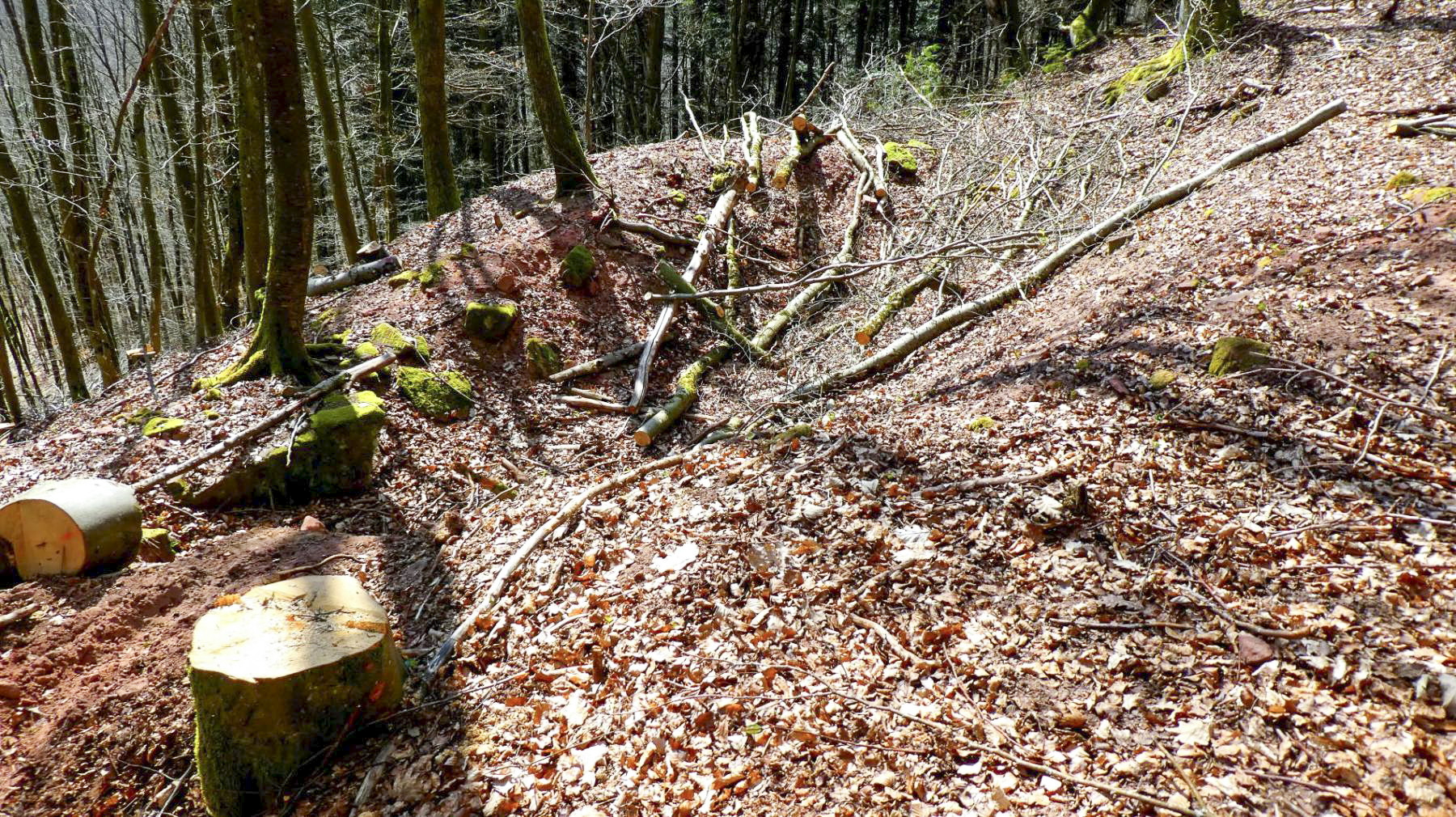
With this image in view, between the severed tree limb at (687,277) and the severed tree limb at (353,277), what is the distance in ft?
10.3

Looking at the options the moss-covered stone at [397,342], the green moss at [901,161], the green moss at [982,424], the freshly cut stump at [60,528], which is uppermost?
the green moss at [901,161]

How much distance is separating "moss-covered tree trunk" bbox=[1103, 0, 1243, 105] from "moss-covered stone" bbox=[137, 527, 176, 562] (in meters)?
12.2

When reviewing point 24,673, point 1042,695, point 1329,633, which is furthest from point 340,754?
point 1329,633

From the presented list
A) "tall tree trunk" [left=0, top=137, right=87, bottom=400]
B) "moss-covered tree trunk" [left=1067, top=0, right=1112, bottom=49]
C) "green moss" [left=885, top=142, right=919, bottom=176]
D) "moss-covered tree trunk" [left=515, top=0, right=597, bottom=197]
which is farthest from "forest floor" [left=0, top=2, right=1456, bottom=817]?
"moss-covered tree trunk" [left=1067, top=0, right=1112, bottom=49]

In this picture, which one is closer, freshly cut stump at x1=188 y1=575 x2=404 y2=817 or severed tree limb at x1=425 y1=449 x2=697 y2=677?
freshly cut stump at x1=188 y1=575 x2=404 y2=817

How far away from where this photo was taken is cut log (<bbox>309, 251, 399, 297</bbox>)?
25.5 ft

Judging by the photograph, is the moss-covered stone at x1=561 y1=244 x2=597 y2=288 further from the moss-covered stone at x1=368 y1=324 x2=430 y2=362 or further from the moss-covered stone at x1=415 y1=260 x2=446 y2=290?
the moss-covered stone at x1=368 y1=324 x2=430 y2=362

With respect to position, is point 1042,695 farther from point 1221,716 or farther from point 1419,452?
point 1419,452

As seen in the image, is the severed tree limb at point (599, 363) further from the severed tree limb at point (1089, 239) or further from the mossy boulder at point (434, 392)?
the severed tree limb at point (1089, 239)

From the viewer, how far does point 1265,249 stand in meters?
4.98

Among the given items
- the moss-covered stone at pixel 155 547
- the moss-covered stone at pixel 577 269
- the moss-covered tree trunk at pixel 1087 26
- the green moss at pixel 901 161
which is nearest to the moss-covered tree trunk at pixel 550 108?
the moss-covered stone at pixel 577 269

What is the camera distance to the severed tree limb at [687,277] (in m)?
7.09

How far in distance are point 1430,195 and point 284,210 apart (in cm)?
846

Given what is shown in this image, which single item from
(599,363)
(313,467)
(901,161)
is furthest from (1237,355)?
(901,161)
